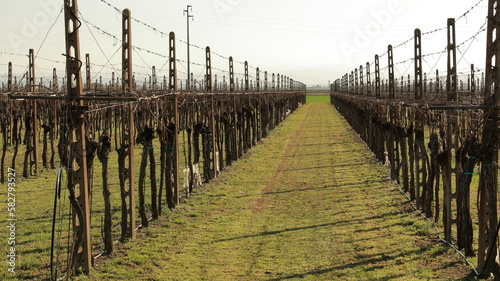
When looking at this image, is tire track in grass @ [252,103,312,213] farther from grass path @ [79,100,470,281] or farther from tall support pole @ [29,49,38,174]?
tall support pole @ [29,49,38,174]

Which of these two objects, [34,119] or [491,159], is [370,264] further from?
[34,119]

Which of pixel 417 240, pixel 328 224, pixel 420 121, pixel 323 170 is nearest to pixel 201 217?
pixel 328 224

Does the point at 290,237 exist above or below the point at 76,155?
below

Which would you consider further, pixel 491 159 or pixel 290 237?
pixel 290 237

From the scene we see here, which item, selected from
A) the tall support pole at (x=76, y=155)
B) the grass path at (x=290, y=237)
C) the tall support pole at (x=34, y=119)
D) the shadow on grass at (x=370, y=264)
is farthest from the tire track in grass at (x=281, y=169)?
the tall support pole at (x=34, y=119)

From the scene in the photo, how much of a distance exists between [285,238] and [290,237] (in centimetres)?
13

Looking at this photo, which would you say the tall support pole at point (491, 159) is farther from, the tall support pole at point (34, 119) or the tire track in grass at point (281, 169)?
the tall support pole at point (34, 119)

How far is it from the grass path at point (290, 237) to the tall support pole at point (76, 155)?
459mm

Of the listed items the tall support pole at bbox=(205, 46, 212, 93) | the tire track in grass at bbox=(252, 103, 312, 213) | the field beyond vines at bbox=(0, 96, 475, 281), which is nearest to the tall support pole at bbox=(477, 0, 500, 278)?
the field beyond vines at bbox=(0, 96, 475, 281)

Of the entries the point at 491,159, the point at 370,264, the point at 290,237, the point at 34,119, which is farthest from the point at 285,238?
the point at 34,119

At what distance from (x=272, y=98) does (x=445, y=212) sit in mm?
27221

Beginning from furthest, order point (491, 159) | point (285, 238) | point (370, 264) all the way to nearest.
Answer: point (285, 238) → point (370, 264) → point (491, 159)

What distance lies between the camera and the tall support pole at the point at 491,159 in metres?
7.34

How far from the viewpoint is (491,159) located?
746cm
